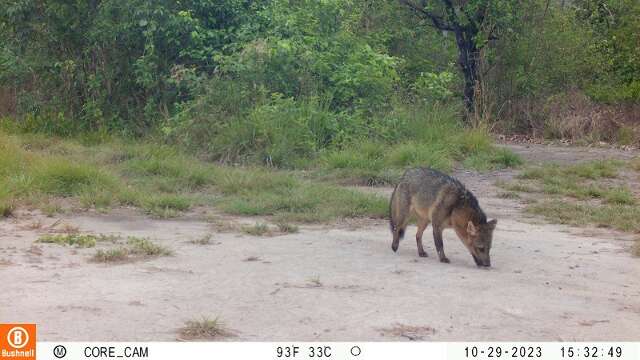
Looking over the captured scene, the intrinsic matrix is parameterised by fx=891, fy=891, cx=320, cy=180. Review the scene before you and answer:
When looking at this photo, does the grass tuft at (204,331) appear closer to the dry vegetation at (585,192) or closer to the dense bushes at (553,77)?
the dry vegetation at (585,192)

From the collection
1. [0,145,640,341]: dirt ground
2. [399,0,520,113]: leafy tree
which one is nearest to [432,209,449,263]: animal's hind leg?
[0,145,640,341]: dirt ground

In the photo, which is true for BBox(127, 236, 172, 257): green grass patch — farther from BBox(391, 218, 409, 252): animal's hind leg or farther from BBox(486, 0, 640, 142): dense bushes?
BBox(486, 0, 640, 142): dense bushes

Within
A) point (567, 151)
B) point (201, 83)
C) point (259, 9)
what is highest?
point (259, 9)

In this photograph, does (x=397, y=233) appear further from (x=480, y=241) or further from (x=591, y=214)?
(x=591, y=214)

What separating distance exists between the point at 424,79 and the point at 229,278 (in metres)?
10.4

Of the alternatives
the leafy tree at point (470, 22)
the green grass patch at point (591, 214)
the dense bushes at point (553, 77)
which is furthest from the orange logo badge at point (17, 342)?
the dense bushes at point (553, 77)

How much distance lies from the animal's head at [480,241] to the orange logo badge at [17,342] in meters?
4.16

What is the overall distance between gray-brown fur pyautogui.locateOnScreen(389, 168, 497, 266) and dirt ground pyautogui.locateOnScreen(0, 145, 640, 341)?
0.69 ft

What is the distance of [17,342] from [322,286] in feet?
8.30

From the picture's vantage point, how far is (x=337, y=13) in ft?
53.7

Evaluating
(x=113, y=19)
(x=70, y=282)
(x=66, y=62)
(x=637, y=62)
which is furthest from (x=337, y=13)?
(x=70, y=282)

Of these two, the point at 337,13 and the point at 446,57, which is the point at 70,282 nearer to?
the point at 337,13

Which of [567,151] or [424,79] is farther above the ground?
[424,79]

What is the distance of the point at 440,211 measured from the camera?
8445mm
